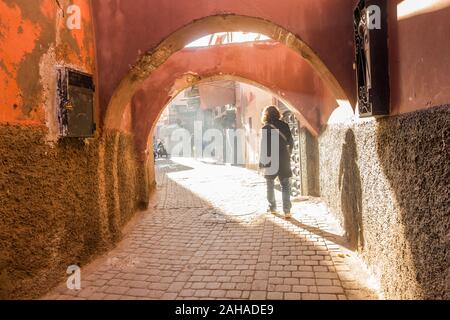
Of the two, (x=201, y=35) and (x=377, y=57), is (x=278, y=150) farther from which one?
(x=377, y=57)

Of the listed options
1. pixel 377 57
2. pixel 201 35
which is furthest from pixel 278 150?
pixel 377 57

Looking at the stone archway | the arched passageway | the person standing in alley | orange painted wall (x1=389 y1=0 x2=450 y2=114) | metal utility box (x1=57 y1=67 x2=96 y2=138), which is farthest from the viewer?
the arched passageway

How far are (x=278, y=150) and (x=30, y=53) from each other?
12.8 ft

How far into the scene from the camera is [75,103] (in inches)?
136

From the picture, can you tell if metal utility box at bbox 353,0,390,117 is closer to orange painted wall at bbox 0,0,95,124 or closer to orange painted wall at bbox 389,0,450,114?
orange painted wall at bbox 389,0,450,114

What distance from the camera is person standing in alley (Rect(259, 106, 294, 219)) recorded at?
17.7 feet

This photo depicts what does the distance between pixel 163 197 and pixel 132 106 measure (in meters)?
2.44

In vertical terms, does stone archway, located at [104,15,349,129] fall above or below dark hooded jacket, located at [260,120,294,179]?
above

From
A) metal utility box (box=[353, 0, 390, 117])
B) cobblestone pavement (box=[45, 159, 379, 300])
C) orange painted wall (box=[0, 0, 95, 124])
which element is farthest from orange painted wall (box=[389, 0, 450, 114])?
orange painted wall (box=[0, 0, 95, 124])

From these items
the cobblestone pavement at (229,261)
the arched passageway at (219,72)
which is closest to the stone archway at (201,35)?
the cobblestone pavement at (229,261)

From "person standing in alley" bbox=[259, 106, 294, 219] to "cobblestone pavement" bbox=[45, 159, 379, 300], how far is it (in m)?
0.54

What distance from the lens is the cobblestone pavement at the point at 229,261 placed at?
9.45 ft

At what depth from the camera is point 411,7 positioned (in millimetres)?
2074
